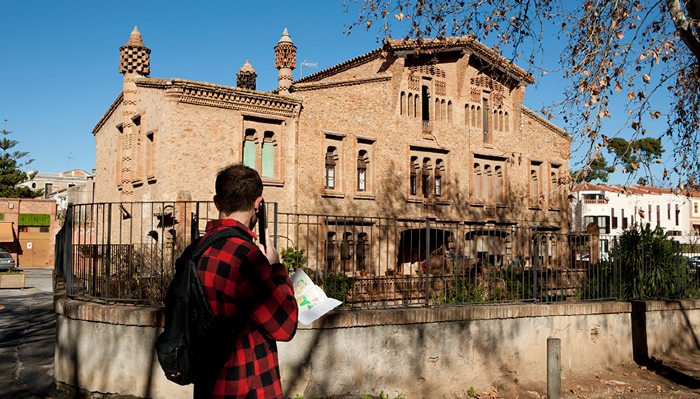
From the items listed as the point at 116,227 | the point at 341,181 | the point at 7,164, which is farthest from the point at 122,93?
the point at 7,164

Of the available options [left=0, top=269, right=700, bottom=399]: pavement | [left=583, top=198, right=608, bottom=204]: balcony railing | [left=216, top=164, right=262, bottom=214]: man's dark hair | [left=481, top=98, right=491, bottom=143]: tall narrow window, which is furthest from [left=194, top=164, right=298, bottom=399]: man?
[left=583, top=198, right=608, bottom=204]: balcony railing

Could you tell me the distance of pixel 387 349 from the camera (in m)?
7.82

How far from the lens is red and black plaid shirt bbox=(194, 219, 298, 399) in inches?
111

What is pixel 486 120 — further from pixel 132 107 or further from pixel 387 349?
pixel 387 349

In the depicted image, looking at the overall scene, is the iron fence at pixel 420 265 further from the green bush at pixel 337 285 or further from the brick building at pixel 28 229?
the brick building at pixel 28 229

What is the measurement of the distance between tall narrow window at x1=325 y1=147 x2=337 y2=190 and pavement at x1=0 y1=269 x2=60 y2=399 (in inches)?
428

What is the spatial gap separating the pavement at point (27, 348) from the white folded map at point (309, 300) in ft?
17.8

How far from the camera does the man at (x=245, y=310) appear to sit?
9.28 ft

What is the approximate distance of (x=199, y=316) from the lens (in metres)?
2.79

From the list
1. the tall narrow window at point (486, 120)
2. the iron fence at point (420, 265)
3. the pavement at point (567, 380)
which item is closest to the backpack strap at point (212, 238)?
the iron fence at point (420, 265)

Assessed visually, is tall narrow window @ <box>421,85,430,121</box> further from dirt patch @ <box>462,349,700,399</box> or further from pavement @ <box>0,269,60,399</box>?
dirt patch @ <box>462,349,700,399</box>

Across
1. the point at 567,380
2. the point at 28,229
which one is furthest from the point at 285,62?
the point at 28,229

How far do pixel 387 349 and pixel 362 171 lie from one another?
58.5 ft

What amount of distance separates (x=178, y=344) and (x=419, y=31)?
313 inches
